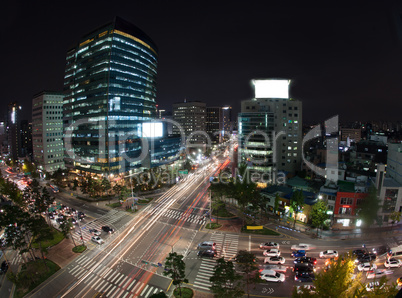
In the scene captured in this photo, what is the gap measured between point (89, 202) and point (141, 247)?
94.8 ft

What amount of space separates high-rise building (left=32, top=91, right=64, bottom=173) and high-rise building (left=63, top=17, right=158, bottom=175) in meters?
12.0

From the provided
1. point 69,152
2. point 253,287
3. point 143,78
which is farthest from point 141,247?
point 143,78

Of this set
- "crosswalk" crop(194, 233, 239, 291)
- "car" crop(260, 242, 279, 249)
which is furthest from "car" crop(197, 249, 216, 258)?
"car" crop(260, 242, 279, 249)

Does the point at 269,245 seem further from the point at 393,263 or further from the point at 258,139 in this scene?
the point at 258,139

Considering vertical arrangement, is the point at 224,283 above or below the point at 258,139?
below

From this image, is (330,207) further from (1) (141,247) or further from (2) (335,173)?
(1) (141,247)

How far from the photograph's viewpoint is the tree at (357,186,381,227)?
35312mm

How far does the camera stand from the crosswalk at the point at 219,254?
25.7 metres

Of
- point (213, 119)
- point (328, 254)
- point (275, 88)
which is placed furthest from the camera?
point (213, 119)

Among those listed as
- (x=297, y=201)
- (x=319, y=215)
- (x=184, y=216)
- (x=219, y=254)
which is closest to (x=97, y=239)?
(x=184, y=216)

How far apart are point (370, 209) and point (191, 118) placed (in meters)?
141

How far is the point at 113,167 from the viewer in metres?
71.1

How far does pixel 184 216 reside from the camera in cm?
4541

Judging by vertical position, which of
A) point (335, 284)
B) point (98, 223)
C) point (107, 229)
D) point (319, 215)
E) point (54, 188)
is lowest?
point (98, 223)
